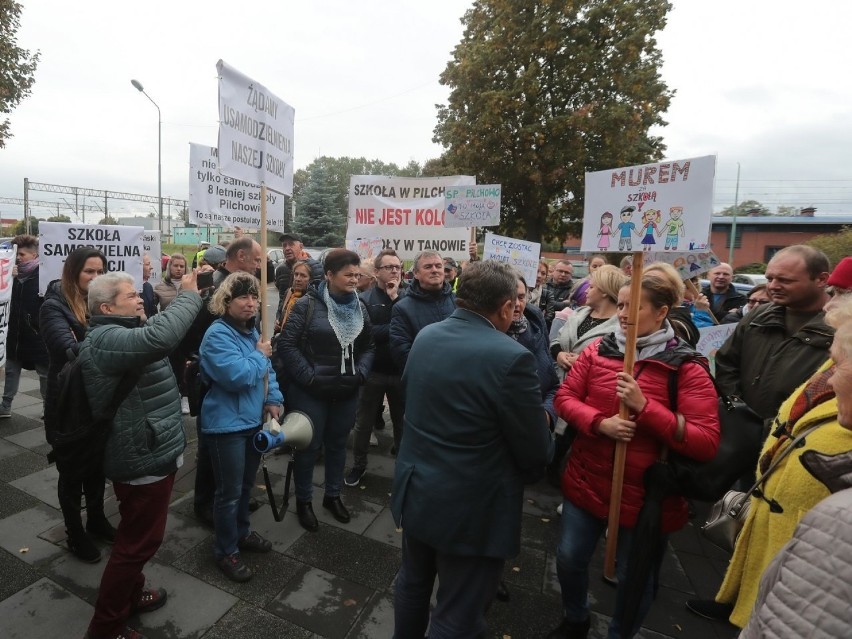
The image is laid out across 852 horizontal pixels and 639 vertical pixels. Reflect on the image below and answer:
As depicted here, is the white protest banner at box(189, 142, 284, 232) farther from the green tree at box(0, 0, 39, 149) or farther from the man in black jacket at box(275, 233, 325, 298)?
the green tree at box(0, 0, 39, 149)

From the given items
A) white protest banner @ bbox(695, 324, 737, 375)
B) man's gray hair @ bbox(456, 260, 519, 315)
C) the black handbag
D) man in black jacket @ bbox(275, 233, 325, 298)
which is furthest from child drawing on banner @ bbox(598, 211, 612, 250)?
man in black jacket @ bbox(275, 233, 325, 298)

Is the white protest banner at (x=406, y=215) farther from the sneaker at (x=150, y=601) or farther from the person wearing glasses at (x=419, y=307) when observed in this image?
the sneaker at (x=150, y=601)

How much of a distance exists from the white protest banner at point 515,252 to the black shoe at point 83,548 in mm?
4505

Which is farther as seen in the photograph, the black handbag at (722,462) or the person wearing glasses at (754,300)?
the person wearing glasses at (754,300)

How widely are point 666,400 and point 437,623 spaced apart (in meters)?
1.36

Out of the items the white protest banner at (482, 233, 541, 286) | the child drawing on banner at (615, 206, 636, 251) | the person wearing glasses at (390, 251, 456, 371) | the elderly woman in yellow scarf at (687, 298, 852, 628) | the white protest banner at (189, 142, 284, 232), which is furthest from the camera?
the white protest banner at (482, 233, 541, 286)

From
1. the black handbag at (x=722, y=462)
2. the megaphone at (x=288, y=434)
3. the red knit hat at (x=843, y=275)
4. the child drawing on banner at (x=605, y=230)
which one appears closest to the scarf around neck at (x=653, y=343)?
the black handbag at (x=722, y=462)

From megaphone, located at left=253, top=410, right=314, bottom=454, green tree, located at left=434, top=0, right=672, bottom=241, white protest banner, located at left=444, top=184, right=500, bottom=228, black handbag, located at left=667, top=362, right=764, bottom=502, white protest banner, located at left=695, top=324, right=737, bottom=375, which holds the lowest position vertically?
megaphone, located at left=253, top=410, right=314, bottom=454

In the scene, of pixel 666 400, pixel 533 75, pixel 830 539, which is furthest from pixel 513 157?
pixel 830 539

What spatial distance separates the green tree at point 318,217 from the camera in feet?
102

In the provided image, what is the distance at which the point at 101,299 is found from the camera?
2232 millimetres

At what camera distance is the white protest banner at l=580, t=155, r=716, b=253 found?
98.0 inches

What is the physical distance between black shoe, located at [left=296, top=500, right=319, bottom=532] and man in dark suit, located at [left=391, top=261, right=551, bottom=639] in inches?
63.3

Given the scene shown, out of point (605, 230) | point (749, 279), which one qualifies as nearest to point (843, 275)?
point (605, 230)
